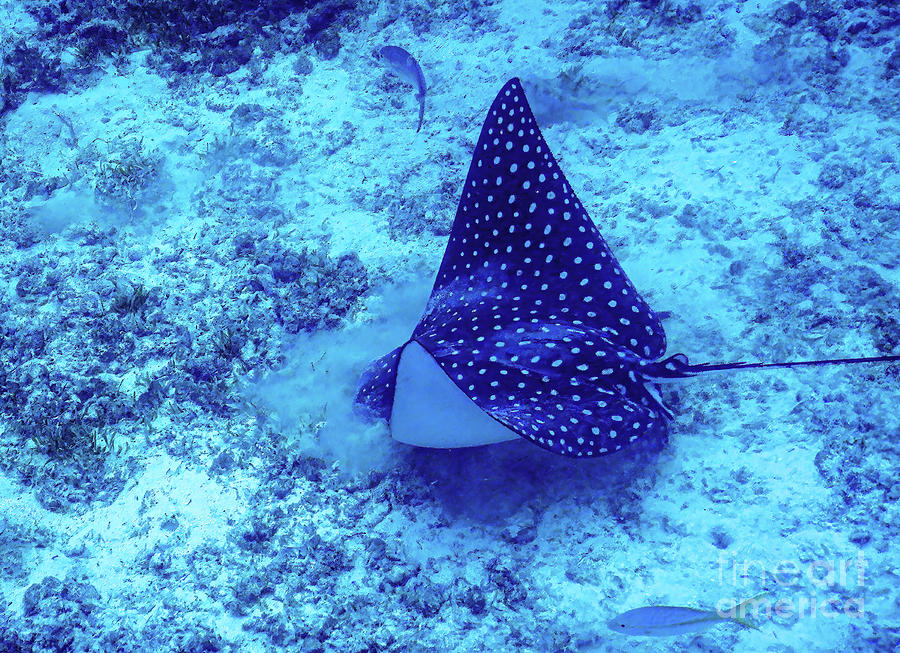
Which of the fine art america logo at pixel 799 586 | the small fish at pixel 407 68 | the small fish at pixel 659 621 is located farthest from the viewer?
the small fish at pixel 407 68

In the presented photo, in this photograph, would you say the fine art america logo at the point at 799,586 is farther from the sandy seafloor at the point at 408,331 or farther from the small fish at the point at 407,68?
the small fish at the point at 407,68

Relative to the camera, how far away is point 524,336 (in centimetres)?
316

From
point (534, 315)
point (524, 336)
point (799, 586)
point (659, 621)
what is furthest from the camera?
point (534, 315)

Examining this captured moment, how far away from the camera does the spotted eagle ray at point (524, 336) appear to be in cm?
281

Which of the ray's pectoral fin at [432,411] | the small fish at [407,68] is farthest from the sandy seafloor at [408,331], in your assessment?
the ray's pectoral fin at [432,411]

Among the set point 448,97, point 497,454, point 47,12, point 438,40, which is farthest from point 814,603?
point 47,12

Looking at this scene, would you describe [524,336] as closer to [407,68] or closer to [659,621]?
[659,621]

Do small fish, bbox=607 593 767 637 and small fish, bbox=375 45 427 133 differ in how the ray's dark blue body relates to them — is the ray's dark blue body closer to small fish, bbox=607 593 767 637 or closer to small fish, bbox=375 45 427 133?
small fish, bbox=607 593 767 637

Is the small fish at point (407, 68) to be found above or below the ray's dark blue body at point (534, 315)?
above

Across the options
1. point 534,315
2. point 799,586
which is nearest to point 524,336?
point 534,315

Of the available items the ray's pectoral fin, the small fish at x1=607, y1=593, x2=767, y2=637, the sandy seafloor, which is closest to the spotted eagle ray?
the ray's pectoral fin

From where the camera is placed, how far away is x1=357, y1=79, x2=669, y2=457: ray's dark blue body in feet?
9.55

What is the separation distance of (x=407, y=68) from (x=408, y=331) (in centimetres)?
246

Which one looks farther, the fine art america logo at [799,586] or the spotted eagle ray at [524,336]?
the spotted eagle ray at [524,336]
